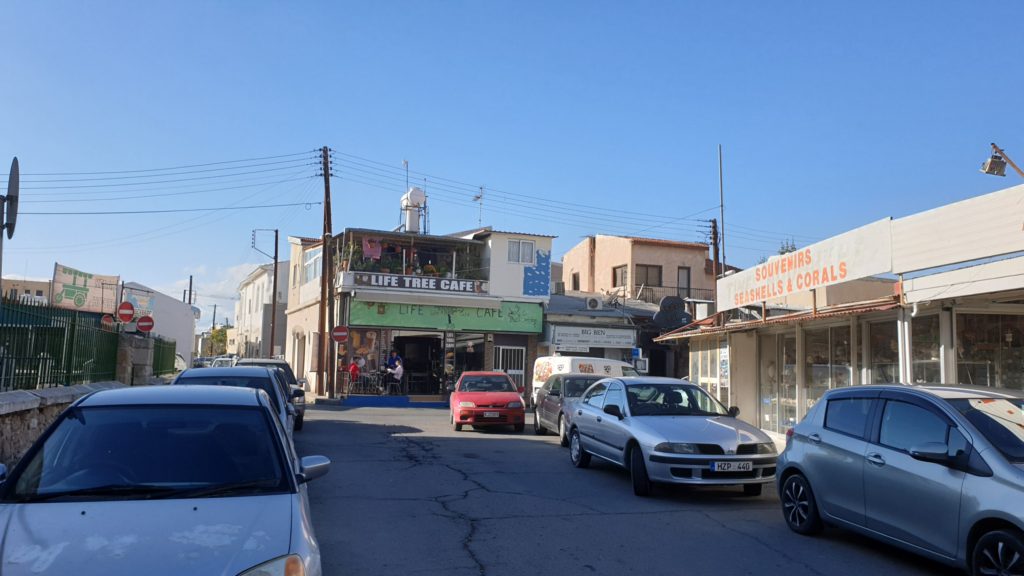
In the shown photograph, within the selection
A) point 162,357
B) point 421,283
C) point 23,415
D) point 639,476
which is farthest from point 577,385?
point 162,357

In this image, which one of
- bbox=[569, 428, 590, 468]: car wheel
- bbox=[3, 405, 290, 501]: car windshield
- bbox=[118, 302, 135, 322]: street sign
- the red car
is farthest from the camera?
bbox=[118, 302, 135, 322]: street sign

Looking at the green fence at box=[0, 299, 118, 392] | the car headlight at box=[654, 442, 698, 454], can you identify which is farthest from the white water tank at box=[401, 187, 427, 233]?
the car headlight at box=[654, 442, 698, 454]

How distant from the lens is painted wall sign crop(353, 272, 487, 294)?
32312 millimetres

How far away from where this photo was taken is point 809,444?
795cm

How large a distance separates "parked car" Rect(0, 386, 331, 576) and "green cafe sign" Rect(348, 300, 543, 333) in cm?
2722

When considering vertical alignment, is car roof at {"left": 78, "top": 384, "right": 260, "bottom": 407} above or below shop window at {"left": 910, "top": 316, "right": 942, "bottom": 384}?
below

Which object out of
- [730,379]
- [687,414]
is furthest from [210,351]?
[687,414]

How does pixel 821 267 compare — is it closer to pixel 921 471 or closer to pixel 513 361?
pixel 921 471

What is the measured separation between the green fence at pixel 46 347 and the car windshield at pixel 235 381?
2.13 meters

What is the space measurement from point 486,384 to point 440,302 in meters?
14.5

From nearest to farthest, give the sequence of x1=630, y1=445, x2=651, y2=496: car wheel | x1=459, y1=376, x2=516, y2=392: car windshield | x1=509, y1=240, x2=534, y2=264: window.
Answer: x1=630, y1=445, x2=651, y2=496: car wheel, x1=459, y1=376, x2=516, y2=392: car windshield, x1=509, y1=240, x2=534, y2=264: window

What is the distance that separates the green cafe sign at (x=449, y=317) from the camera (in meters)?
32.8

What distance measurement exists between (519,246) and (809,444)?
28.0m

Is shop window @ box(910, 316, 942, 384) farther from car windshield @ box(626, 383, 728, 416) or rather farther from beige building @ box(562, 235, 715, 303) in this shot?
beige building @ box(562, 235, 715, 303)
